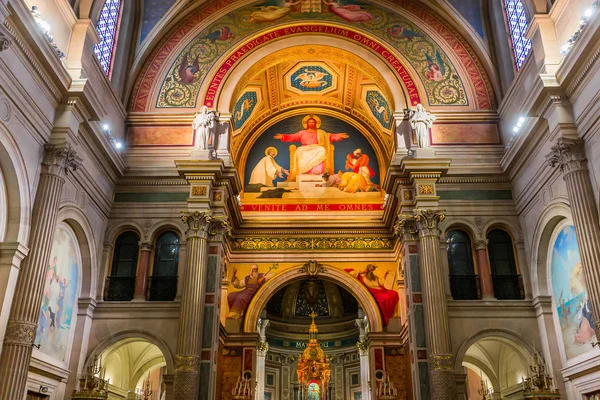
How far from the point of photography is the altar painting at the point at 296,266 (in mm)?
20422

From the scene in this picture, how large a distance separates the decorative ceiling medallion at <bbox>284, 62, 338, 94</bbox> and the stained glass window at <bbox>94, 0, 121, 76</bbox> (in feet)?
21.2

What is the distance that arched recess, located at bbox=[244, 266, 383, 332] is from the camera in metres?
20.3

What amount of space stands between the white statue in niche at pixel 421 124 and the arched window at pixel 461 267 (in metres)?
2.77

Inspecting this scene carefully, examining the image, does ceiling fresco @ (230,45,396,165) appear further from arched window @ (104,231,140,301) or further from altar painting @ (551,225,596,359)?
altar painting @ (551,225,596,359)

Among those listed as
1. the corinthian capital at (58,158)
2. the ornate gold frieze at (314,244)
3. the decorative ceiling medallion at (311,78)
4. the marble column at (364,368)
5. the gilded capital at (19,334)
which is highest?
the decorative ceiling medallion at (311,78)

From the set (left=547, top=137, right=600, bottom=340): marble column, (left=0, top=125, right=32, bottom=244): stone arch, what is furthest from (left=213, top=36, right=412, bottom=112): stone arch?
(left=0, top=125, right=32, bottom=244): stone arch

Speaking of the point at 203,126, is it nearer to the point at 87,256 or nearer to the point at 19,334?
the point at 87,256

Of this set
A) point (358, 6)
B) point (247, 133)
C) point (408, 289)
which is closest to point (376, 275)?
point (408, 289)

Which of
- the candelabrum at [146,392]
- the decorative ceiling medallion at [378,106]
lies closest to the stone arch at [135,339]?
the candelabrum at [146,392]

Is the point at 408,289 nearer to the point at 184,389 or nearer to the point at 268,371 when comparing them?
the point at 184,389

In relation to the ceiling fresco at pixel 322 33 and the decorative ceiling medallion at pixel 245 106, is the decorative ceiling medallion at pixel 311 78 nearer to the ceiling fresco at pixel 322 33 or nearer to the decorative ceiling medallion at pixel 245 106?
the decorative ceiling medallion at pixel 245 106

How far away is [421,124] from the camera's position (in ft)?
56.8

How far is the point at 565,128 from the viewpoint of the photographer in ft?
42.1

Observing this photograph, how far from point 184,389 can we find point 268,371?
1489 cm
